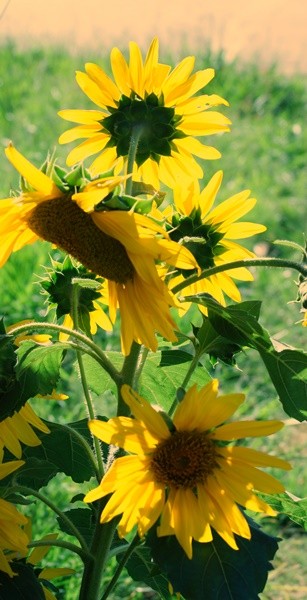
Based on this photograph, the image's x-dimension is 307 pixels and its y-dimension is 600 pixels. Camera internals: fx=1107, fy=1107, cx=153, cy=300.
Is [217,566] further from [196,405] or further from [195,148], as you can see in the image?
[195,148]

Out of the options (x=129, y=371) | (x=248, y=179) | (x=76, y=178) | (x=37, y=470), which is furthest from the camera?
(x=248, y=179)

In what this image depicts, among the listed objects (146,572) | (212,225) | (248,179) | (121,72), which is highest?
(121,72)

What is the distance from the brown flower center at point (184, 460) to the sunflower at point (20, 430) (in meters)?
0.17

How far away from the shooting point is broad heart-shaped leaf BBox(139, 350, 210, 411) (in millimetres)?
1001

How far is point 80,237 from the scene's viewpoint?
2.52ft

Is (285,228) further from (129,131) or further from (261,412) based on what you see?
(129,131)

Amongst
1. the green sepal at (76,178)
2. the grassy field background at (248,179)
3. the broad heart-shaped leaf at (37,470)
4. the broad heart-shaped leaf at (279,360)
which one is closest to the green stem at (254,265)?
the broad heart-shaped leaf at (279,360)

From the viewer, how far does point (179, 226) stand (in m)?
0.90

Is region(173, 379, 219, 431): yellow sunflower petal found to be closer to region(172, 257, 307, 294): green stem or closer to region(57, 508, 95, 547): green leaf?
region(172, 257, 307, 294): green stem

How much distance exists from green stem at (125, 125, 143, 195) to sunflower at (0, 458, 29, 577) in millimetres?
223

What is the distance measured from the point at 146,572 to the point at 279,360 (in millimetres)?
314

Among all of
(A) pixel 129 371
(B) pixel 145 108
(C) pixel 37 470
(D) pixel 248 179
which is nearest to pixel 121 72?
(B) pixel 145 108

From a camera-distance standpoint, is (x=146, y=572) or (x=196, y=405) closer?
(x=196, y=405)

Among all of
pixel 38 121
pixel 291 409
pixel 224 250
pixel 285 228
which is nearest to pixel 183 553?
pixel 291 409
